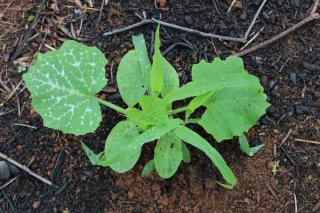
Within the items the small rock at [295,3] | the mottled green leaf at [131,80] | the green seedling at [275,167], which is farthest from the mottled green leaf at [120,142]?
the small rock at [295,3]

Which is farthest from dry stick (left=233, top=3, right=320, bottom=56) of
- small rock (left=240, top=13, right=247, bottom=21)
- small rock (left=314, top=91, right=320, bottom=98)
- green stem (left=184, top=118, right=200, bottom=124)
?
green stem (left=184, top=118, right=200, bottom=124)

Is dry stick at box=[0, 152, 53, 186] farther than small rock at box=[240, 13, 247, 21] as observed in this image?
No

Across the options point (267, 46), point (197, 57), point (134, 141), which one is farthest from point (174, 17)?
point (134, 141)

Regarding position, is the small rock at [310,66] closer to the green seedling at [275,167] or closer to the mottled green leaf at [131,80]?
the green seedling at [275,167]

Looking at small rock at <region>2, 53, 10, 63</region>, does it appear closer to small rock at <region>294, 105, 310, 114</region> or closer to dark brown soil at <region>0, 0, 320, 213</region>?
dark brown soil at <region>0, 0, 320, 213</region>

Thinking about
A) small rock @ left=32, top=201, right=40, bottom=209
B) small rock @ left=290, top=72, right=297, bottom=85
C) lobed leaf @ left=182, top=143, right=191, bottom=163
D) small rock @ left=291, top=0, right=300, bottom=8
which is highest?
small rock @ left=291, top=0, right=300, bottom=8
